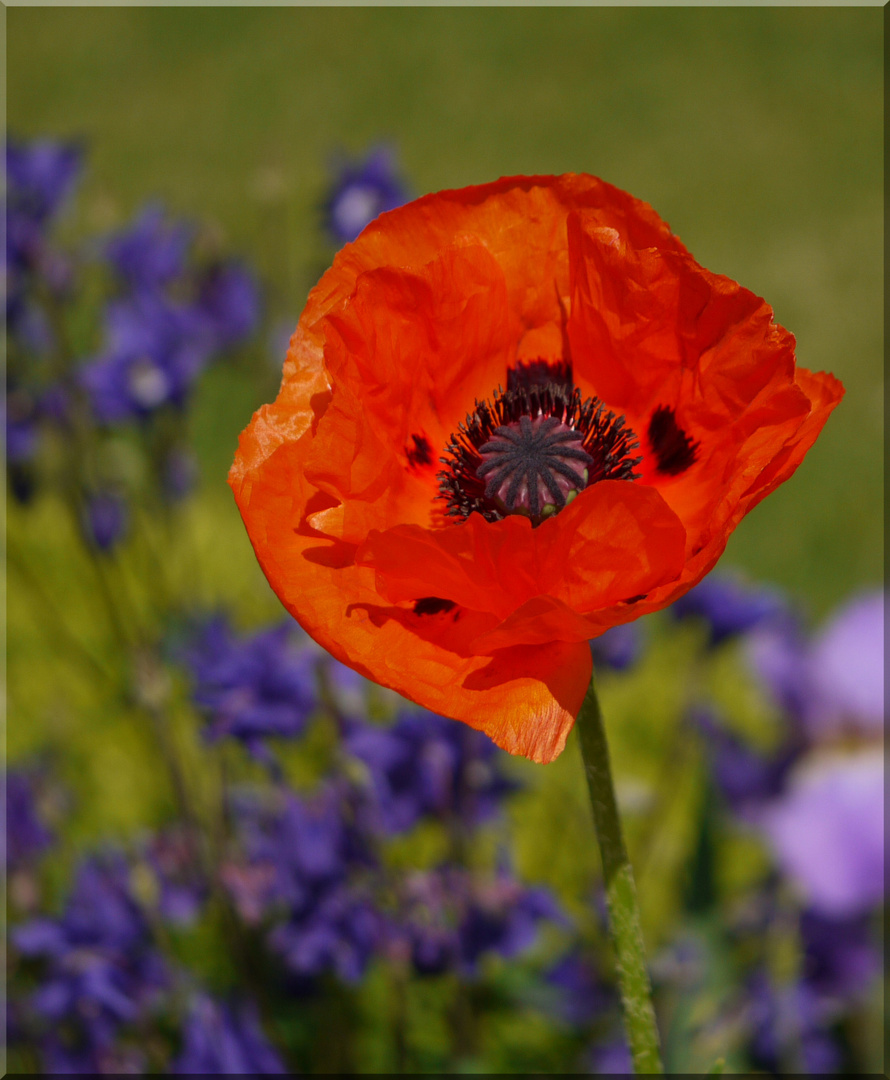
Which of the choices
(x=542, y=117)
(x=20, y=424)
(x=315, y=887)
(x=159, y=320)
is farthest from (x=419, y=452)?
(x=542, y=117)

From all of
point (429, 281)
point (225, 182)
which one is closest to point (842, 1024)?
point (429, 281)

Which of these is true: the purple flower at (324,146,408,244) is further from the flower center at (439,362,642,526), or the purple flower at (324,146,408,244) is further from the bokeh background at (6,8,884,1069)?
the flower center at (439,362,642,526)

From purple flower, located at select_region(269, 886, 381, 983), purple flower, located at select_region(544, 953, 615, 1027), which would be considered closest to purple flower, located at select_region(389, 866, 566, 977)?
purple flower, located at select_region(269, 886, 381, 983)

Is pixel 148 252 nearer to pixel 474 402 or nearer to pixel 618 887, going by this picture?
pixel 474 402

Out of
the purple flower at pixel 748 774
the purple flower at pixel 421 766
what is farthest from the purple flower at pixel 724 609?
the purple flower at pixel 421 766

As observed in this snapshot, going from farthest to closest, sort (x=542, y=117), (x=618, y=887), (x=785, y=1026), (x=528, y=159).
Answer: (x=542, y=117), (x=528, y=159), (x=785, y=1026), (x=618, y=887)

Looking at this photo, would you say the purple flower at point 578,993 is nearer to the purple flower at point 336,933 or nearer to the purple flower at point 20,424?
the purple flower at point 336,933
